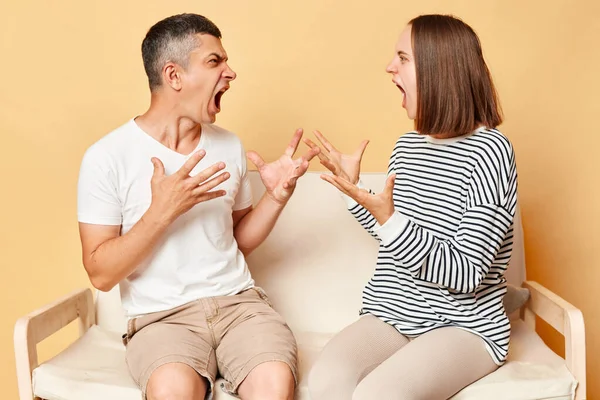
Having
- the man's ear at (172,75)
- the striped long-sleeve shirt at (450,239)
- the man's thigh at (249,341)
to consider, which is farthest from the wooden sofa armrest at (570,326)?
the man's ear at (172,75)

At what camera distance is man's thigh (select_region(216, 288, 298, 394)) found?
1735 millimetres

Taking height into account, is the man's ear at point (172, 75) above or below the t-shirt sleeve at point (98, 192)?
above

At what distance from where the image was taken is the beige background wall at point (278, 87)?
2.59m

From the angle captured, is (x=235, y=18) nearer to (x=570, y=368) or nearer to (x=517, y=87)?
(x=517, y=87)

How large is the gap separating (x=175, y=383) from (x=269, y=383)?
0.20 metres

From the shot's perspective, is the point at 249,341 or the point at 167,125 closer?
the point at 249,341

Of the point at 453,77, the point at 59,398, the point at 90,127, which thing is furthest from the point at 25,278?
the point at 453,77

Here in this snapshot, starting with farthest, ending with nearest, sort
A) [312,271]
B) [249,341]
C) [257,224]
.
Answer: [312,271]
[257,224]
[249,341]

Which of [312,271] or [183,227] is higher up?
[183,227]

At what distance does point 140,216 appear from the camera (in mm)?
1906

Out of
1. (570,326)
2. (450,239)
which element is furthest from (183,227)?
(570,326)

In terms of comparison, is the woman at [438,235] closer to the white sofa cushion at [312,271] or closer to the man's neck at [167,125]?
the white sofa cushion at [312,271]

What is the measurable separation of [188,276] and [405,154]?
64 cm

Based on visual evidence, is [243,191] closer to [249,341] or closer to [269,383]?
[249,341]
